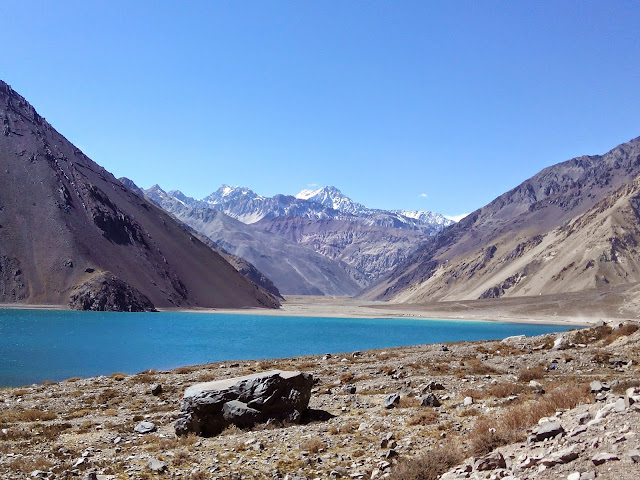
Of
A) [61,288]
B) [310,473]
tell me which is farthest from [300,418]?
[61,288]

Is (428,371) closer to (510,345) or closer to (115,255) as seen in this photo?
(510,345)

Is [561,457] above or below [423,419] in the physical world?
above

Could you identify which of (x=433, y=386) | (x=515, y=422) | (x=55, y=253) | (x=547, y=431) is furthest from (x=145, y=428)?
(x=55, y=253)

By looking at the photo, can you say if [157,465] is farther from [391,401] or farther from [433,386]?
[433,386]

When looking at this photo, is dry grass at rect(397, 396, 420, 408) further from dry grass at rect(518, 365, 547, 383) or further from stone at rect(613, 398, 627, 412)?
stone at rect(613, 398, 627, 412)

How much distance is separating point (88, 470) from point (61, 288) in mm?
172013

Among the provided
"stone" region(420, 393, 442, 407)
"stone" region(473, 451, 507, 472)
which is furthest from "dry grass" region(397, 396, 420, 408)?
"stone" region(473, 451, 507, 472)

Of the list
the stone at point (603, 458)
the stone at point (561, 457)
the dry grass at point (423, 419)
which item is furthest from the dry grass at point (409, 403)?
the stone at point (603, 458)

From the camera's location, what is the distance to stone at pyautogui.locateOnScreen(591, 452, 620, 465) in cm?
830

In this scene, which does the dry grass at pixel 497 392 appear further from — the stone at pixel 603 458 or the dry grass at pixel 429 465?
the stone at pixel 603 458

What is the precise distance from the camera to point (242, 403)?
55.7ft

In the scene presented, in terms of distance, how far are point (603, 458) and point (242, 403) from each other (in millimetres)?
11171

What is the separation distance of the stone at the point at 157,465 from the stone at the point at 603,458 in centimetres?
975

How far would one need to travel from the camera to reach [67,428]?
19.2 m
